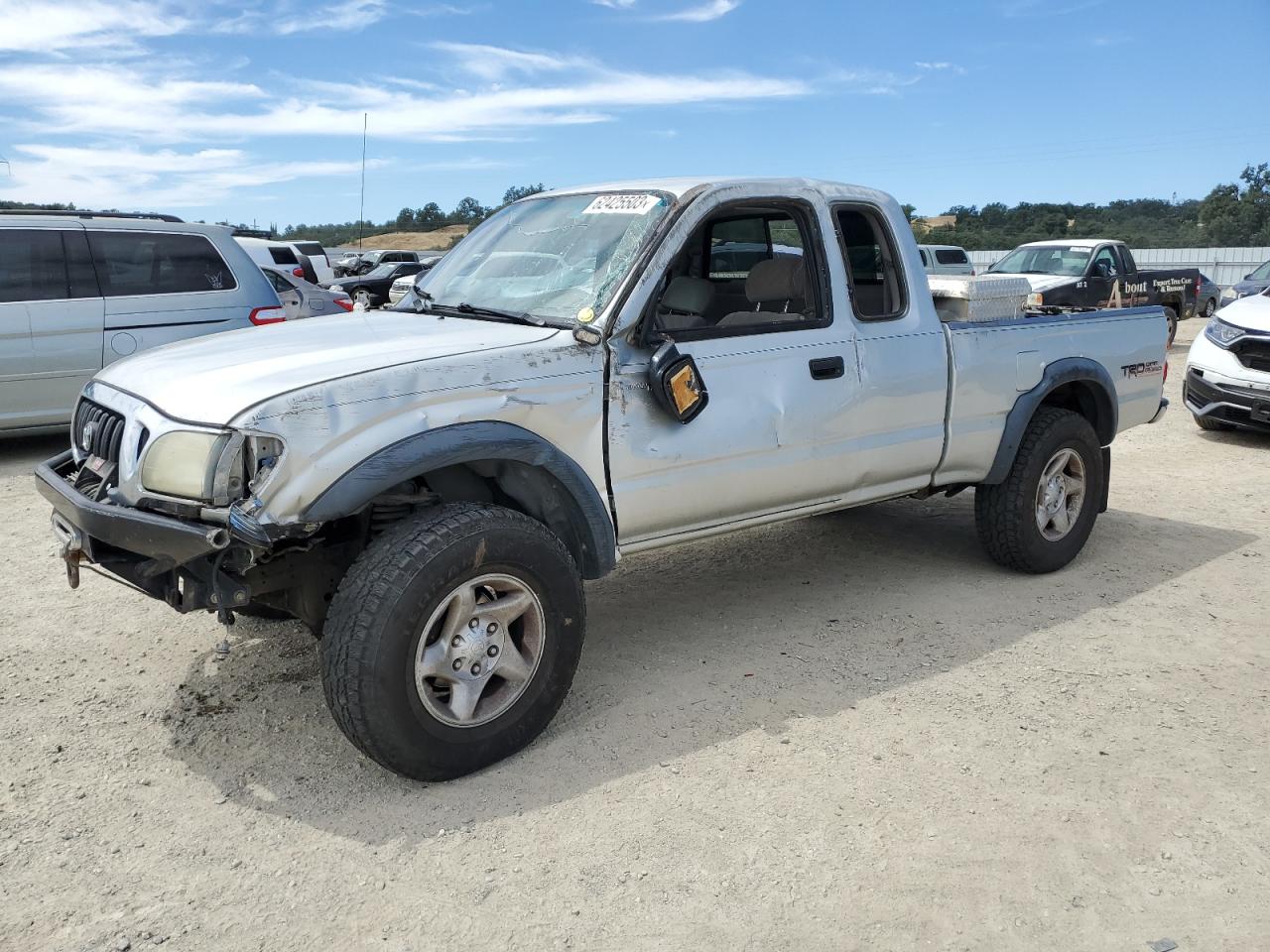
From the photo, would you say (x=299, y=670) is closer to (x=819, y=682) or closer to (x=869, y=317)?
(x=819, y=682)

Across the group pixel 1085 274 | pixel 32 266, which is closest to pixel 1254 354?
pixel 1085 274

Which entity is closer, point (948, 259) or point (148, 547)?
point (148, 547)

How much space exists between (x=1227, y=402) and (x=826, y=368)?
21.0 ft

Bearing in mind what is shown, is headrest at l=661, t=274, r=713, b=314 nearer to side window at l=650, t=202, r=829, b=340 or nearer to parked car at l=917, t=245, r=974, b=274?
side window at l=650, t=202, r=829, b=340

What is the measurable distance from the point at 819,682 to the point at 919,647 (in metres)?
0.62

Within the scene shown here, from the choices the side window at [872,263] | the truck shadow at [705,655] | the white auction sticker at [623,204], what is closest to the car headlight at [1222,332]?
the truck shadow at [705,655]

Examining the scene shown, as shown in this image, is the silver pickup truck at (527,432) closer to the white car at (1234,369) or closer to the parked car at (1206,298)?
the white car at (1234,369)

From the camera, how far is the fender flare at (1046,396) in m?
5.20

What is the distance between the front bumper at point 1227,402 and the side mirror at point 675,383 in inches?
275

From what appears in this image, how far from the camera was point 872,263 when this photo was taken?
4812 mm

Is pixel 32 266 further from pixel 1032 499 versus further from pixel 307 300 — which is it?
pixel 1032 499

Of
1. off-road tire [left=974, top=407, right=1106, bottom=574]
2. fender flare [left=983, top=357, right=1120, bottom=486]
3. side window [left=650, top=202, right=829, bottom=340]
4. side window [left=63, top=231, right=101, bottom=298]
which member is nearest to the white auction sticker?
side window [left=650, top=202, right=829, bottom=340]

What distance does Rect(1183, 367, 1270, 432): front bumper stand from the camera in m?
8.91

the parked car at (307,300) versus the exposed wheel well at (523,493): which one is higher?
the parked car at (307,300)
